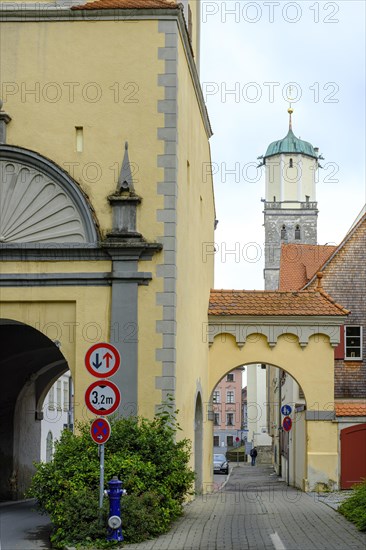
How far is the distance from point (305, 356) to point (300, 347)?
0.29m

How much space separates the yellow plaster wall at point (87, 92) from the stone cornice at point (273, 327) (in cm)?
934

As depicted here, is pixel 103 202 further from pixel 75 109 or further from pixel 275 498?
pixel 275 498

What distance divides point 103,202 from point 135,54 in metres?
3.11

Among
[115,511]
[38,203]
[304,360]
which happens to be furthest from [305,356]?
[115,511]

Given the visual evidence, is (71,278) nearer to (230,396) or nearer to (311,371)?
(311,371)

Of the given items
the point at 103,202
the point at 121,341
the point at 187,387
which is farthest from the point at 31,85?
the point at 187,387

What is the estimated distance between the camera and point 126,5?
2130 cm

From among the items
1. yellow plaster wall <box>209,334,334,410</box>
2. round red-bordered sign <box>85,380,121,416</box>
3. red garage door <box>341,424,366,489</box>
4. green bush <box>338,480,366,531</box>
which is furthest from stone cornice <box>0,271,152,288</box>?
red garage door <box>341,424,366,489</box>

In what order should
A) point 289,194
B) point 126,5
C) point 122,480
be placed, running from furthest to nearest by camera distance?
point 289,194 → point 126,5 → point 122,480

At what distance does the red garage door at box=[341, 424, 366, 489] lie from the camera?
29797 millimetres

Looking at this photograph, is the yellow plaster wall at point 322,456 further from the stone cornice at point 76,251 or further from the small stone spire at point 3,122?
the small stone spire at point 3,122

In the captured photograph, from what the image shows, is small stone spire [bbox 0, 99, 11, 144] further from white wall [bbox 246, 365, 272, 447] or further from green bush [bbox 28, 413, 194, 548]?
white wall [bbox 246, 365, 272, 447]

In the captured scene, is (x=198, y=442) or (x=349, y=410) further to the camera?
(x=349, y=410)

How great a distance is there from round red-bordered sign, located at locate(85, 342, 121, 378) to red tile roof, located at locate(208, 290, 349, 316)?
1399cm
